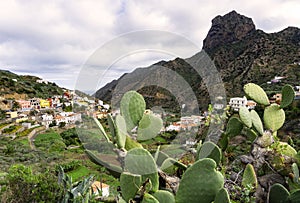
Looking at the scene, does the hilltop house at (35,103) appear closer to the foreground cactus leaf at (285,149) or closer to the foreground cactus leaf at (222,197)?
the foreground cactus leaf at (285,149)

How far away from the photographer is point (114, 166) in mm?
875

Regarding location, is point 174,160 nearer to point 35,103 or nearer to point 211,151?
point 211,151

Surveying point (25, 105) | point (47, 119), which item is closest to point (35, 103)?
point (25, 105)

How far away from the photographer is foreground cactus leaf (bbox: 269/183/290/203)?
2.71 feet

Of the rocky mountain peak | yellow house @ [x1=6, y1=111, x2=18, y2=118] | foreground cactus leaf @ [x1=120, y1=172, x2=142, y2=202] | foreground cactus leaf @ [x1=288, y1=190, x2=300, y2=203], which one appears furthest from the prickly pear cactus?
the rocky mountain peak

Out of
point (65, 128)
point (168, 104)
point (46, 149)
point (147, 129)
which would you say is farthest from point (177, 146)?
point (65, 128)

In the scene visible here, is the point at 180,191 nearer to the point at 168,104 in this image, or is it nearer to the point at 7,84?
the point at 168,104

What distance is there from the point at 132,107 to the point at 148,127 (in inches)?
4.2

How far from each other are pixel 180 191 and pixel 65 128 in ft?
70.6

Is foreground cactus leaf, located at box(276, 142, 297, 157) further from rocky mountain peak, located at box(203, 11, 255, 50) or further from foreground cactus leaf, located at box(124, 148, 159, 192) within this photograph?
rocky mountain peak, located at box(203, 11, 255, 50)

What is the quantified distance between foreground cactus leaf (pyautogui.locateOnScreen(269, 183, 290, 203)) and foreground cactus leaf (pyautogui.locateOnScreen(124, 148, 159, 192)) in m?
0.37

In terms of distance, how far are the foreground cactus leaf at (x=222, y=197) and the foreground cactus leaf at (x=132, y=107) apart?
42 centimetres

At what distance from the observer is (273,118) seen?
118cm

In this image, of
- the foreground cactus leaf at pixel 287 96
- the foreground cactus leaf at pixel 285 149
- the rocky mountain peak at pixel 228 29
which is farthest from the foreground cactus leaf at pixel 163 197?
the rocky mountain peak at pixel 228 29
